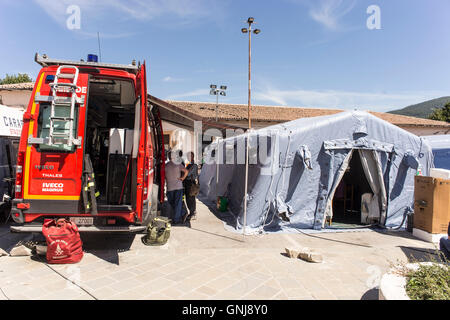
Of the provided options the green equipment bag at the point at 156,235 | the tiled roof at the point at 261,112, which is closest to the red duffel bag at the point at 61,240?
the green equipment bag at the point at 156,235

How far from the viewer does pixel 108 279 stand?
12.3ft

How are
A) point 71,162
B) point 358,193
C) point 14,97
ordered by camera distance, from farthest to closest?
point 14,97 → point 358,193 → point 71,162

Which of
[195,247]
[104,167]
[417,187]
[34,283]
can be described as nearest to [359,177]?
[417,187]

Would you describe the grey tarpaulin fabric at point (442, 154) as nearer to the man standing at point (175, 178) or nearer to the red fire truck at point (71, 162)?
the man standing at point (175, 178)

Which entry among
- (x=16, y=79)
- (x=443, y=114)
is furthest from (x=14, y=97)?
(x=443, y=114)

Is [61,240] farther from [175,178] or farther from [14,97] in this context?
[14,97]

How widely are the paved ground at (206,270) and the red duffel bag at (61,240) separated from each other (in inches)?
5.2

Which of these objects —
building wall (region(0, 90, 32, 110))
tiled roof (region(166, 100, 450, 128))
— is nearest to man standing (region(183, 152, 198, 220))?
tiled roof (region(166, 100, 450, 128))

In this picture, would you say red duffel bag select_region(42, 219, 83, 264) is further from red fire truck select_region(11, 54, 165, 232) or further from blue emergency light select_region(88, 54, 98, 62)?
blue emergency light select_region(88, 54, 98, 62)

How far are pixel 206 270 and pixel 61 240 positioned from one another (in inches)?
83.3

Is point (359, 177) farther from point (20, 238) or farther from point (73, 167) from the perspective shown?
point (20, 238)

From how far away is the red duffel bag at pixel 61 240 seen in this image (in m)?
4.07

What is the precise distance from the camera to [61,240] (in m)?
4.09
